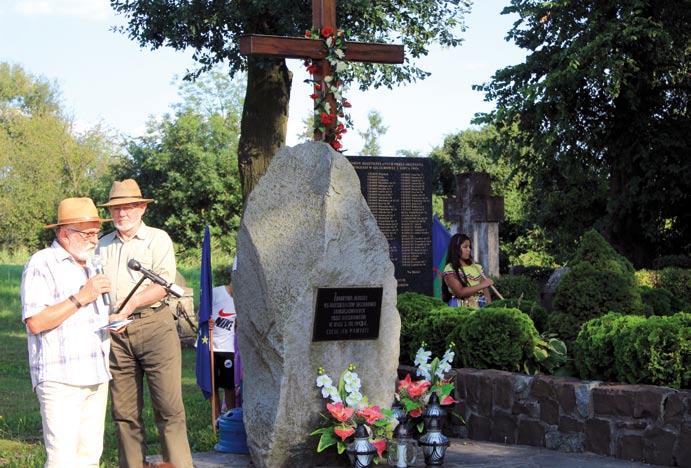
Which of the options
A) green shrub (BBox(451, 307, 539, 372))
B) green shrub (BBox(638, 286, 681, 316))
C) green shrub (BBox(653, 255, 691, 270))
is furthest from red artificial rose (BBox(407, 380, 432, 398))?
green shrub (BBox(653, 255, 691, 270))

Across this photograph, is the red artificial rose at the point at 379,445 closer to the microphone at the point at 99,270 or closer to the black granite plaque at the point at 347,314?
the black granite plaque at the point at 347,314

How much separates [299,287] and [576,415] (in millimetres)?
2330

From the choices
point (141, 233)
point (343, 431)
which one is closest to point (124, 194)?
point (141, 233)

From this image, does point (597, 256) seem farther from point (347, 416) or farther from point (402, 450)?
point (347, 416)

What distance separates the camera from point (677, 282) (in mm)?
16266

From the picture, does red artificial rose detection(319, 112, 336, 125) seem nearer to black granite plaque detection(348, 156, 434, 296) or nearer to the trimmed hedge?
black granite plaque detection(348, 156, 434, 296)

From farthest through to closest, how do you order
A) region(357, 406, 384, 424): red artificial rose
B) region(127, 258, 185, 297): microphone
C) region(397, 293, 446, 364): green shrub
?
region(397, 293, 446, 364): green shrub < region(357, 406, 384, 424): red artificial rose < region(127, 258, 185, 297): microphone

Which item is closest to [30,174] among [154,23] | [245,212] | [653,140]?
[154,23]

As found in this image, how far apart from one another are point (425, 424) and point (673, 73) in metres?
14.7

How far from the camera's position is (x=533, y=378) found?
7.54m

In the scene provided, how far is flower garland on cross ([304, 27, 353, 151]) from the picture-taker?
8.56 m

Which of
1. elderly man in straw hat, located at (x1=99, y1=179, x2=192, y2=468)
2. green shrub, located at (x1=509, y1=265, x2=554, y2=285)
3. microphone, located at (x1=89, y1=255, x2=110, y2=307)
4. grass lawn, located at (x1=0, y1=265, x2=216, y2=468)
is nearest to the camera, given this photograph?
microphone, located at (x1=89, y1=255, x2=110, y2=307)

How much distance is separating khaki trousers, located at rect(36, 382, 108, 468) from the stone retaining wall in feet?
11.3

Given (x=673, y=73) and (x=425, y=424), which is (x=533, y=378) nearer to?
(x=425, y=424)
